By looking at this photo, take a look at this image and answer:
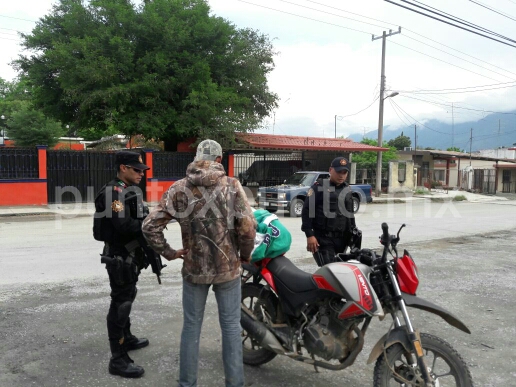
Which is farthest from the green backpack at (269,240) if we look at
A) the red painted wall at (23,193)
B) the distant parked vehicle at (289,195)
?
the red painted wall at (23,193)

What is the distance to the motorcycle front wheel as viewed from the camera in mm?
2994

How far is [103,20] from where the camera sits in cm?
1983

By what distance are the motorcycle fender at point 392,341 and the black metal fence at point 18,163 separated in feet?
54.6

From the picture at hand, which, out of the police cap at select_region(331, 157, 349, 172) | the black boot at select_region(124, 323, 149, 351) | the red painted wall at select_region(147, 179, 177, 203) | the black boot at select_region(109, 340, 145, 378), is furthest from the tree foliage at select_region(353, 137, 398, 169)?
the black boot at select_region(109, 340, 145, 378)

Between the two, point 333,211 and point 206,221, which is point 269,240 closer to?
point 206,221

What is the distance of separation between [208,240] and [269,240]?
2.32 feet

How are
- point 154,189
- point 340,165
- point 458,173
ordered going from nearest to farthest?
point 340,165 → point 154,189 → point 458,173

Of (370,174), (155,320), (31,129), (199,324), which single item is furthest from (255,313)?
(31,129)

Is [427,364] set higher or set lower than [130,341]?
higher

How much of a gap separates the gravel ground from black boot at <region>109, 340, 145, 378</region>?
6cm

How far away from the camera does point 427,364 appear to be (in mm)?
2963

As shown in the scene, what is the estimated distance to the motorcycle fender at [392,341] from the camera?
2.99 m

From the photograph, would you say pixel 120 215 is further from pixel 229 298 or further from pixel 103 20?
pixel 103 20

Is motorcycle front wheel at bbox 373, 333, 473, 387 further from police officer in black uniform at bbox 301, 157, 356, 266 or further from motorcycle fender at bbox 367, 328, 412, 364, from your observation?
police officer in black uniform at bbox 301, 157, 356, 266
